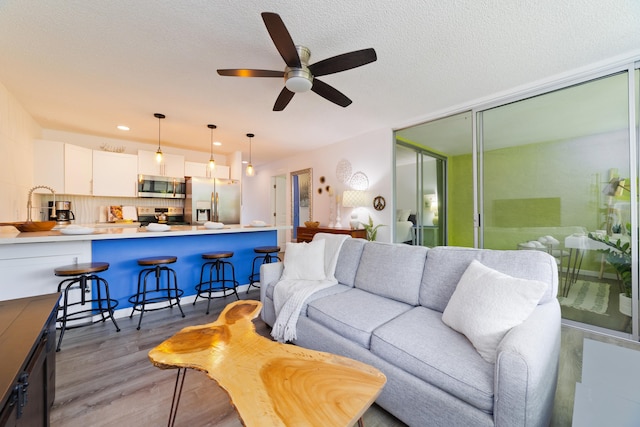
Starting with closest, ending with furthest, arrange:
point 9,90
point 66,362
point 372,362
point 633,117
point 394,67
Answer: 1. point 372,362
2. point 66,362
3. point 633,117
4. point 394,67
5. point 9,90

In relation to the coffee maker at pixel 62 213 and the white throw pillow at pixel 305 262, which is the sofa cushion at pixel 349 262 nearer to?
the white throw pillow at pixel 305 262

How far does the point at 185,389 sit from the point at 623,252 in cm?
385

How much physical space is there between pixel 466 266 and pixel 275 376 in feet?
4.57

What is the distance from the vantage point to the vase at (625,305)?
91.3 inches

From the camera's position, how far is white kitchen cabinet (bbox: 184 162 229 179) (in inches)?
214

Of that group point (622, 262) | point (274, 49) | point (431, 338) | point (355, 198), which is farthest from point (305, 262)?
point (622, 262)

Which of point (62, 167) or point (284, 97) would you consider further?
point (62, 167)

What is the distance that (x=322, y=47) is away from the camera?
7.16ft

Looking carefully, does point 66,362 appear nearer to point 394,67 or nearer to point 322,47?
point 322,47

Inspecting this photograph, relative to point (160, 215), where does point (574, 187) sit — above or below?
above

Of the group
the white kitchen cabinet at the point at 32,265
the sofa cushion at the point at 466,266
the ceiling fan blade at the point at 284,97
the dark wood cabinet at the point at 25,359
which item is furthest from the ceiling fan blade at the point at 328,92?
the white kitchen cabinet at the point at 32,265

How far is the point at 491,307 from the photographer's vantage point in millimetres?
1291

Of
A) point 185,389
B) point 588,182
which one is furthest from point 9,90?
point 588,182

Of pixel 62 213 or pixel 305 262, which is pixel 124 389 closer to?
pixel 305 262
